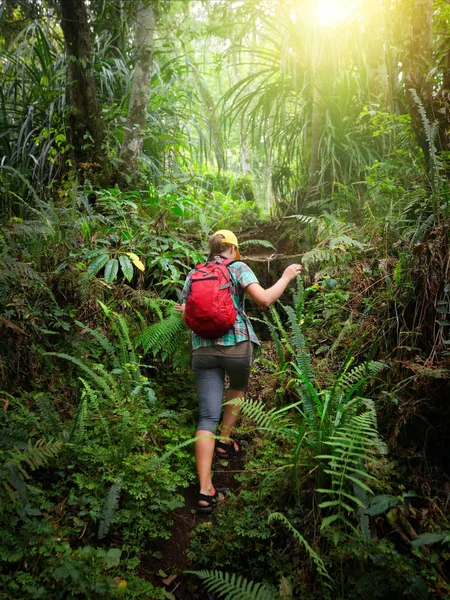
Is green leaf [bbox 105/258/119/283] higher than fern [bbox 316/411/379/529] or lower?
higher

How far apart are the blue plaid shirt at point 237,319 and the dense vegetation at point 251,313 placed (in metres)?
0.32

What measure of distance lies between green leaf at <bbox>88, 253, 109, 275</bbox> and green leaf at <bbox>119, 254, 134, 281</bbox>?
0.44ft

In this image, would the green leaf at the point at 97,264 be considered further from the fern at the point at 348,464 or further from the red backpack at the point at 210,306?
the fern at the point at 348,464

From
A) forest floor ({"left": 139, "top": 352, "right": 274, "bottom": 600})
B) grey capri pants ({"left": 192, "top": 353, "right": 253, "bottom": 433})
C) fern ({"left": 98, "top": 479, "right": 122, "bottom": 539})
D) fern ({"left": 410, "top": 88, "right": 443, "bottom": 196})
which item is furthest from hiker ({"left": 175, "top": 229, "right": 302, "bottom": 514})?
fern ({"left": 410, "top": 88, "right": 443, "bottom": 196})

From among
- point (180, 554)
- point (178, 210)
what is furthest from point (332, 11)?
point (180, 554)

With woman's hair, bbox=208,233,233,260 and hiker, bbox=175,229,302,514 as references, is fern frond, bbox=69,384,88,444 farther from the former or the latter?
woman's hair, bbox=208,233,233,260

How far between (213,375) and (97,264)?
5.15 ft

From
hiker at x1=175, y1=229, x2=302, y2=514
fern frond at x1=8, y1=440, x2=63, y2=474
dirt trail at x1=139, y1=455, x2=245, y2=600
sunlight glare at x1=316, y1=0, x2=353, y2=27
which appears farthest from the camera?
sunlight glare at x1=316, y1=0, x2=353, y2=27

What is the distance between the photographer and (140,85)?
5.00 meters

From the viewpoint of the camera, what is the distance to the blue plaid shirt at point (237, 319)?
2865 millimetres

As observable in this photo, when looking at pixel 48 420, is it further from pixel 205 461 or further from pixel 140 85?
pixel 140 85

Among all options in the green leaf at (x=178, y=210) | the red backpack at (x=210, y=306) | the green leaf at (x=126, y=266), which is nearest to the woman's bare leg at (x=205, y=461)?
the red backpack at (x=210, y=306)

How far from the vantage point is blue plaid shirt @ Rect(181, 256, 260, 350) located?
9.40 ft

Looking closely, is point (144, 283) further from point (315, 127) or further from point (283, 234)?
point (315, 127)
